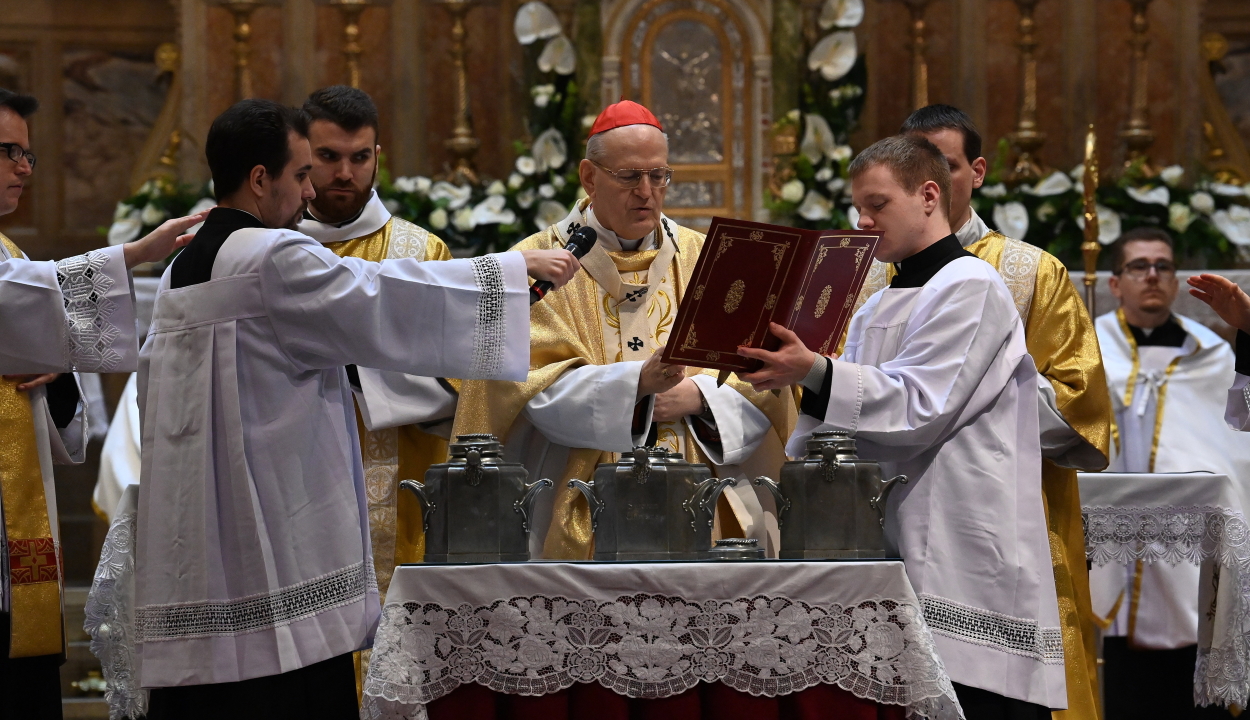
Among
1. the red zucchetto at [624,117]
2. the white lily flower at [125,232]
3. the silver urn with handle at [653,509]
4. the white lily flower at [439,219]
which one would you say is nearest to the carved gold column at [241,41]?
the white lily flower at [125,232]

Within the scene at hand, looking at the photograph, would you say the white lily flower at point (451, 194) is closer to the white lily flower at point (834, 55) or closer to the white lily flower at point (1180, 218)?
the white lily flower at point (834, 55)

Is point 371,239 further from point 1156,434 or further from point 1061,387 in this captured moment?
point 1156,434

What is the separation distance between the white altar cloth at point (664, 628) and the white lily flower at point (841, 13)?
14.1 ft

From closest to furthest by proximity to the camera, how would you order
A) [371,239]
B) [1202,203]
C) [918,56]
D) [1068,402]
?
1. [1068,402]
2. [371,239]
3. [1202,203]
4. [918,56]

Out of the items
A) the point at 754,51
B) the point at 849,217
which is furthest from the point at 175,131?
the point at 849,217

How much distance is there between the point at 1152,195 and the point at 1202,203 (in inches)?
8.4

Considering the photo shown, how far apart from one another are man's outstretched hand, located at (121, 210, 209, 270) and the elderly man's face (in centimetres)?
116

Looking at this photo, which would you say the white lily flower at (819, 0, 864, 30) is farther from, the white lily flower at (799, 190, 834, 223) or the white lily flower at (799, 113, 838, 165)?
the white lily flower at (799, 190, 834, 223)

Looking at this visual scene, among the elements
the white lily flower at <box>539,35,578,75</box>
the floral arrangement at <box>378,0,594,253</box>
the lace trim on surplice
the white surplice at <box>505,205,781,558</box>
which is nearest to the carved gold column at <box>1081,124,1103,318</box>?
the white surplice at <box>505,205,781,558</box>

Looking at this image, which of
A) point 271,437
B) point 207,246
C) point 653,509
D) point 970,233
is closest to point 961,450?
point 653,509

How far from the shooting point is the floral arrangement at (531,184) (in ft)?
21.5

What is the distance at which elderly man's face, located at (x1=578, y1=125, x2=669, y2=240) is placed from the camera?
14.0 feet

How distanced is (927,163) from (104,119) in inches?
223

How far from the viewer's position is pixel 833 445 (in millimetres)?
3197
